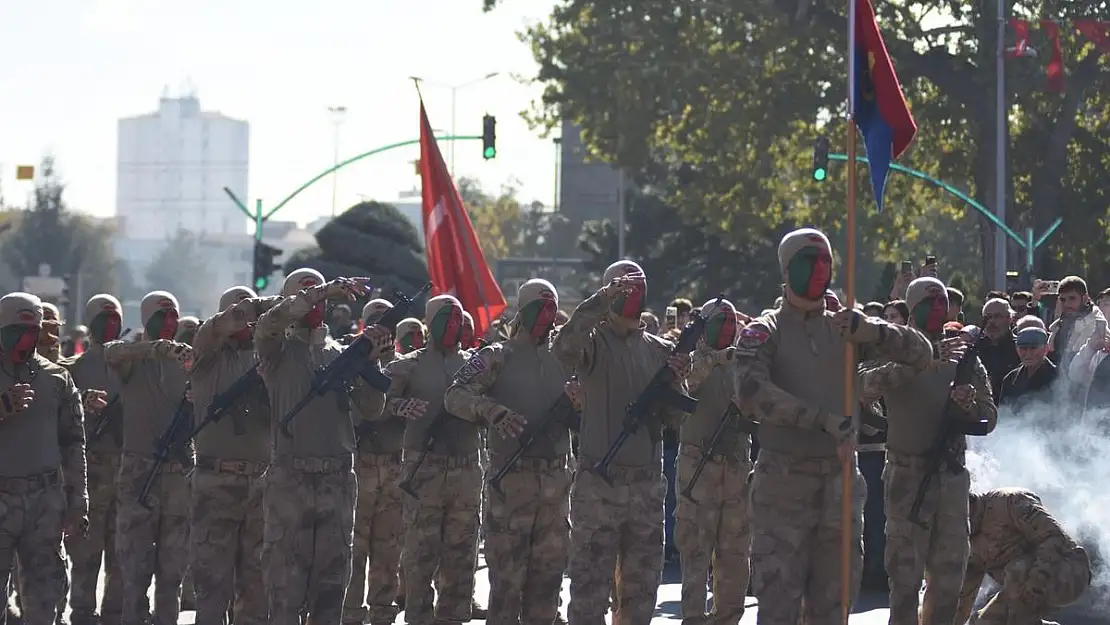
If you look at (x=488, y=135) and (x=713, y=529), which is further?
(x=488, y=135)

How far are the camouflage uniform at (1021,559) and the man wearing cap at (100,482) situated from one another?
5657 mm

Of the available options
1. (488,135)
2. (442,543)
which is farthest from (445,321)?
(488,135)

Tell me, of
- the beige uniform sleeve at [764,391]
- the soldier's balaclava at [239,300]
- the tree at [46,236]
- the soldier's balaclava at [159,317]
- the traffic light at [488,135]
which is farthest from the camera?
the tree at [46,236]

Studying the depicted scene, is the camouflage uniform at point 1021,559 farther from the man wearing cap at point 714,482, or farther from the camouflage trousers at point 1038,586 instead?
the man wearing cap at point 714,482

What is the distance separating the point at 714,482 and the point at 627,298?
234 centimetres

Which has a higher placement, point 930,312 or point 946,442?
point 930,312

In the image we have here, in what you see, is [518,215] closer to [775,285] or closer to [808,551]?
[775,285]

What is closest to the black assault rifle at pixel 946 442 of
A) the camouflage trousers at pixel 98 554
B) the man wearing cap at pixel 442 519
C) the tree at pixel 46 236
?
the man wearing cap at pixel 442 519

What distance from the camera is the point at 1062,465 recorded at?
13578mm

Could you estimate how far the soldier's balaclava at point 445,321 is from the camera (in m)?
13.8

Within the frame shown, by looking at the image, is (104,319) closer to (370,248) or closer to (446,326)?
(446,326)

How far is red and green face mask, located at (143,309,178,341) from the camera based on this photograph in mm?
12867

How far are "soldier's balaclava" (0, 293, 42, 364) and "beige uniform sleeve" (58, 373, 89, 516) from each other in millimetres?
334

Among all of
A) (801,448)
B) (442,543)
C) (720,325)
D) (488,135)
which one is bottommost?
(442,543)
